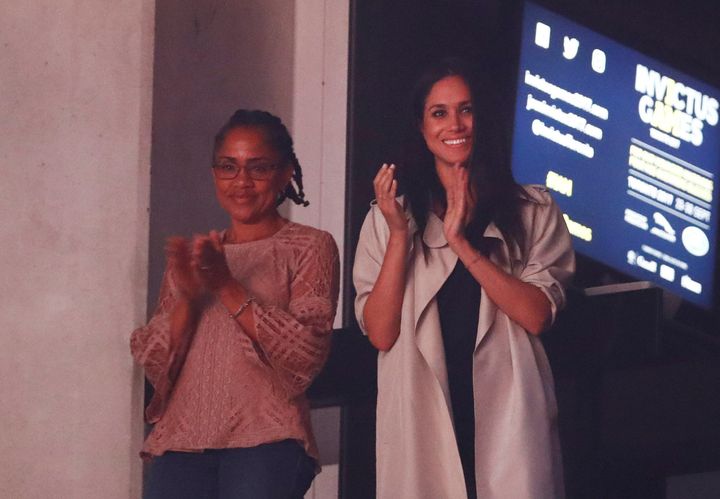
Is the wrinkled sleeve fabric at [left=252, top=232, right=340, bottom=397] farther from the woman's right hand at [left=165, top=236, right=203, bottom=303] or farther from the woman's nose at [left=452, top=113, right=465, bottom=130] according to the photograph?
the woman's nose at [left=452, top=113, right=465, bottom=130]

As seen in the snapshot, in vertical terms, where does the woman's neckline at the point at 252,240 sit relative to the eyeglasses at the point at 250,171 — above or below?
below

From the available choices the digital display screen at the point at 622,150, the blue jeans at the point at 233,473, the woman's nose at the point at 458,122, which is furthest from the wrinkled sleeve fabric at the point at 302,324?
the digital display screen at the point at 622,150

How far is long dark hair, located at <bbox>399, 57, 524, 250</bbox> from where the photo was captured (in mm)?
3229

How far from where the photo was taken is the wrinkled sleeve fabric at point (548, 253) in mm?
3146

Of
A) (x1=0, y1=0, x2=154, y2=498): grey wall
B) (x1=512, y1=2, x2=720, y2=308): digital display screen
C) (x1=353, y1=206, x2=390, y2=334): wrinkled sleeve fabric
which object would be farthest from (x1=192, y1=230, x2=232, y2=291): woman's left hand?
(x1=512, y1=2, x2=720, y2=308): digital display screen

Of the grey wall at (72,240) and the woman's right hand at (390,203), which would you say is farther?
the grey wall at (72,240)

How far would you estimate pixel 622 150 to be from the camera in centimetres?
550

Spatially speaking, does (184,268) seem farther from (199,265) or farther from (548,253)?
(548,253)

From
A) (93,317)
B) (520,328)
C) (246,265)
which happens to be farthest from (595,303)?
(93,317)

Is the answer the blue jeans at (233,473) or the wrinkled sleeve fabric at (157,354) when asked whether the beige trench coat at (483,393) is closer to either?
the blue jeans at (233,473)

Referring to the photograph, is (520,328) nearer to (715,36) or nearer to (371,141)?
(371,141)

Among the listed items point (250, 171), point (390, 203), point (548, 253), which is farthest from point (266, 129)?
point (548, 253)

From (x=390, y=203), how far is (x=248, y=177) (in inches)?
13.2

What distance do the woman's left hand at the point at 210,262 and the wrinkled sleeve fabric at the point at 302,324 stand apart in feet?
0.29
